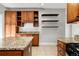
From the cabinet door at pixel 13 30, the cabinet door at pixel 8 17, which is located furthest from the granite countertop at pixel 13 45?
the cabinet door at pixel 8 17

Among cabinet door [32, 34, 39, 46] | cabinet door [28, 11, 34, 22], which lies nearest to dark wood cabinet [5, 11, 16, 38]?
cabinet door [28, 11, 34, 22]

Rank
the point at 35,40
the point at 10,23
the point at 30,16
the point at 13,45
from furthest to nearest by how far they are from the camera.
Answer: the point at 10,23
the point at 30,16
the point at 35,40
the point at 13,45

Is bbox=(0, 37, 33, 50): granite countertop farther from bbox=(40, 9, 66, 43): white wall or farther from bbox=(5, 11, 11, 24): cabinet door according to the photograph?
bbox=(5, 11, 11, 24): cabinet door

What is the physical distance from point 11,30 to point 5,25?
0.54 metres

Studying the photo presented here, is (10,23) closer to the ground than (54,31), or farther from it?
farther from it

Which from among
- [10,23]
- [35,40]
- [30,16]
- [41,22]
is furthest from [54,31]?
[10,23]

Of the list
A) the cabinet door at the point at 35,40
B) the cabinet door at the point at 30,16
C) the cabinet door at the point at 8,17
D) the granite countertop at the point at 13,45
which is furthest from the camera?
the cabinet door at the point at 8,17

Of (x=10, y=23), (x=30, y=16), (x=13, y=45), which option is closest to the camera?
(x=13, y=45)

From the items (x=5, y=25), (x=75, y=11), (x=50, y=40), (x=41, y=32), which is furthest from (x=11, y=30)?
(x=75, y=11)

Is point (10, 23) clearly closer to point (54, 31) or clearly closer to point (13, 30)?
point (13, 30)

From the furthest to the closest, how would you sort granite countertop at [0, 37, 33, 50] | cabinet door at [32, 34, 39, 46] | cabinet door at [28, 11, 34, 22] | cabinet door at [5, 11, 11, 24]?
cabinet door at [5, 11, 11, 24] < cabinet door at [28, 11, 34, 22] < cabinet door at [32, 34, 39, 46] < granite countertop at [0, 37, 33, 50]

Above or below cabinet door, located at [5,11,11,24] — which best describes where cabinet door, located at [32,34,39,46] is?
below

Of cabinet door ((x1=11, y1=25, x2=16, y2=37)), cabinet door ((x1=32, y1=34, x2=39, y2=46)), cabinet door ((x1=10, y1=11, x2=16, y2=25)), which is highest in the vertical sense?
cabinet door ((x1=10, y1=11, x2=16, y2=25))

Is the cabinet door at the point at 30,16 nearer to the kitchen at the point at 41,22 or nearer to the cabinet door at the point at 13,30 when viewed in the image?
the kitchen at the point at 41,22
